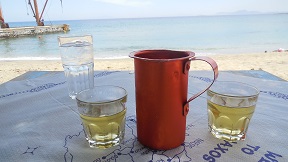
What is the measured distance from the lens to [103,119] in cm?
41

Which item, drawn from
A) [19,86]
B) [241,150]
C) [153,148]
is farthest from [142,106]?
[19,86]

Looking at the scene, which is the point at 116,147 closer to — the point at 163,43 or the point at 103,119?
the point at 103,119

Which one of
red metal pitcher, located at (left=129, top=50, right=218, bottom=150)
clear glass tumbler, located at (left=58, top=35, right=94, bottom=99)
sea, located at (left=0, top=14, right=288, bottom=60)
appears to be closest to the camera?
red metal pitcher, located at (left=129, top=50, right=218, bottom=150)

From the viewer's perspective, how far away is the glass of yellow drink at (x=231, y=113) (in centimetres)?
43

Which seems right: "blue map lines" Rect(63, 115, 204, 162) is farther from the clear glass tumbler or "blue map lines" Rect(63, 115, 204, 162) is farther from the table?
the clear glass tumbler

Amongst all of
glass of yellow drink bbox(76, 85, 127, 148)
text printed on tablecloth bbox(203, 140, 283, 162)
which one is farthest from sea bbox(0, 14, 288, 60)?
text printed on tablecloth bbox(203, 140, 283, 162)

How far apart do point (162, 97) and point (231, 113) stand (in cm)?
16

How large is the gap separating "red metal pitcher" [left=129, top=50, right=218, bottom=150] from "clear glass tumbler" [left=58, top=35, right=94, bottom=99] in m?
0.38

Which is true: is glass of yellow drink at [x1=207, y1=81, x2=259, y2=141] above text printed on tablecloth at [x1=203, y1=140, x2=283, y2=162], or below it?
above

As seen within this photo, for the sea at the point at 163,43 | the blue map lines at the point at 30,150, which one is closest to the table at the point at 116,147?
the blue map lines at the point at 30,150

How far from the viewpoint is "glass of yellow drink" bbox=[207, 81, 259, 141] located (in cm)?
43

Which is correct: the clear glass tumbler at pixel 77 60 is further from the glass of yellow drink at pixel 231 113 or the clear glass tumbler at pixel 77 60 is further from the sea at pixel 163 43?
the glass of yellow drink at pixel 231 113

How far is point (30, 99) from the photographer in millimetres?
698

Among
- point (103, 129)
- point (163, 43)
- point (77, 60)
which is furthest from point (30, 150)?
point (163, 43)
